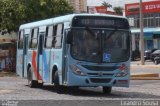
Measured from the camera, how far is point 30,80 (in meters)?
25.0

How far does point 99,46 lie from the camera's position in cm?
1980

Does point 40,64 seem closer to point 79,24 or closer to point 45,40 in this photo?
point 45,40

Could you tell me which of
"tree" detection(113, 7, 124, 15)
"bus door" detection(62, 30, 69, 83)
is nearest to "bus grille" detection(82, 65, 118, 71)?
"bus door" detection(62, 30, 69, 83)

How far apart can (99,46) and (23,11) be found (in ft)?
69.6

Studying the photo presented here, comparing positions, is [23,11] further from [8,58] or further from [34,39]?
[34,39]

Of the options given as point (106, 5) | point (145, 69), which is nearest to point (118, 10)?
point (106, 5)

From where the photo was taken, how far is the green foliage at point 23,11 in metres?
40.5

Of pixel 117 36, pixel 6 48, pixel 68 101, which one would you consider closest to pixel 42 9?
pixel 6 48

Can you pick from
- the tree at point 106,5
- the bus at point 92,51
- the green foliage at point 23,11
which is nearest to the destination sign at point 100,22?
the bus at point 92,51

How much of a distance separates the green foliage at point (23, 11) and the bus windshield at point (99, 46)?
822 inches

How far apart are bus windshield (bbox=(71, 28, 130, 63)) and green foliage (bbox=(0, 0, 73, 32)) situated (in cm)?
2089

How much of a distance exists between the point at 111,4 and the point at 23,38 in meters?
80.7

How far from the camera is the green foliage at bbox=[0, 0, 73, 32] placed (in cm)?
4047

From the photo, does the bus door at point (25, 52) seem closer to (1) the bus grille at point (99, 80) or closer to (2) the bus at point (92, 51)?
(2) the bus at point (92, 51)
